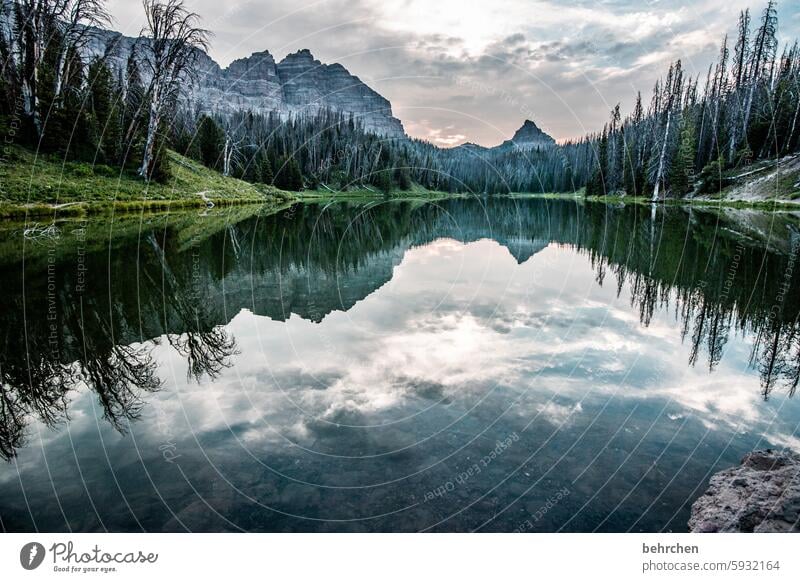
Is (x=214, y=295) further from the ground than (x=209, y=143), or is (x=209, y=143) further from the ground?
(x=209, y=143)

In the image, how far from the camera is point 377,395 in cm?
673

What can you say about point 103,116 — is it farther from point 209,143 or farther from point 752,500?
point 752,500

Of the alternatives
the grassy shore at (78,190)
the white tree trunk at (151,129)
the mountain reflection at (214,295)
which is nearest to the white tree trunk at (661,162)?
the mountain reflection at (214,295)

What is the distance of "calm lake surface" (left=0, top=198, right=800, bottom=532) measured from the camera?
14.3 ft

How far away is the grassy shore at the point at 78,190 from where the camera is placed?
25312 millimetres

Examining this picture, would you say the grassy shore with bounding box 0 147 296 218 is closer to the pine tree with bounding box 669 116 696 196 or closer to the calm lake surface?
the calm lake surface

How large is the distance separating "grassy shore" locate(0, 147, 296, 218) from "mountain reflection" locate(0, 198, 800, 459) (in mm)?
6006

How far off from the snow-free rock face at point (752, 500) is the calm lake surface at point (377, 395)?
0.19 meters

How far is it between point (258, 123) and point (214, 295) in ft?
421

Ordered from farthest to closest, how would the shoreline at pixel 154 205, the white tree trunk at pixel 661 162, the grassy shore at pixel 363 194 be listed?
the grassy shore at pixel 363 194 → the white tree trunk at pixel 661 162 → the shoreline at pixel 154 205

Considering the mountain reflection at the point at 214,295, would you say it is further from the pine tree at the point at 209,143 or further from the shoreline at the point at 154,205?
the pine tree at the point at 209,143

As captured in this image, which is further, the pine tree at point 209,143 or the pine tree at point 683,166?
the pine tree at point 209,143

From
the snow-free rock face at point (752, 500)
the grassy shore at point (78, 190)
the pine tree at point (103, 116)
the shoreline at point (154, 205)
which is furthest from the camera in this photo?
the pine tree at point (103, 116)

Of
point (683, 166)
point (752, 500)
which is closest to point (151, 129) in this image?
point (752, 500)
